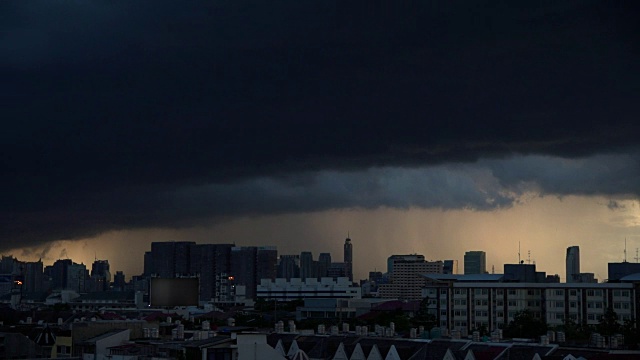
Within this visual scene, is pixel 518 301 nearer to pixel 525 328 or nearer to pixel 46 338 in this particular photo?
pixel 525 328

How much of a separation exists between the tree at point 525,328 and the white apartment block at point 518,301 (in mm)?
10147

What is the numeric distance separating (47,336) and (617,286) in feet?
325

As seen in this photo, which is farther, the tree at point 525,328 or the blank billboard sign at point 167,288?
the blank billboard sign at point 167,288

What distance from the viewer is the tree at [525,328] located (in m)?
146

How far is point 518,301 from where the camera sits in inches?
7018

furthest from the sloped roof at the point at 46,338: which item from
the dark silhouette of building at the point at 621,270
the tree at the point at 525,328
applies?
the dark silhouette of building at the point at 621,270

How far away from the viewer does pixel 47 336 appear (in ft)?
343

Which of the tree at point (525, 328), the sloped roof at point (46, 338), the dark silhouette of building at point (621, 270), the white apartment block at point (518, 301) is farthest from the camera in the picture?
the dark silhouette of building at point (621, 270)

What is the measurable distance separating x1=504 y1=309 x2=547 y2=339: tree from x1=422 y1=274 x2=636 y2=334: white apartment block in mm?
10147

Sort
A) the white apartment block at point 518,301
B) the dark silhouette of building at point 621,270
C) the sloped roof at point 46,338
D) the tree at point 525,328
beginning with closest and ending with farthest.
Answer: the sloped roof at point 46,338 < the tree at point 525,328 < the white apartment block at point 518,301 < the dark silhouette of building at point 621,270

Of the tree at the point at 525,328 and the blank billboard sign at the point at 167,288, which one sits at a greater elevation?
the blank billboard sign at the point at 167,288

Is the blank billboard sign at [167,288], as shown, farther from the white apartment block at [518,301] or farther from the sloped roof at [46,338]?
the sloped roof at [46,338]

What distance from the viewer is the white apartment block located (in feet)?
547

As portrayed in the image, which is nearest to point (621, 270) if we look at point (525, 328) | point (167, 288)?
point (525, 328)
